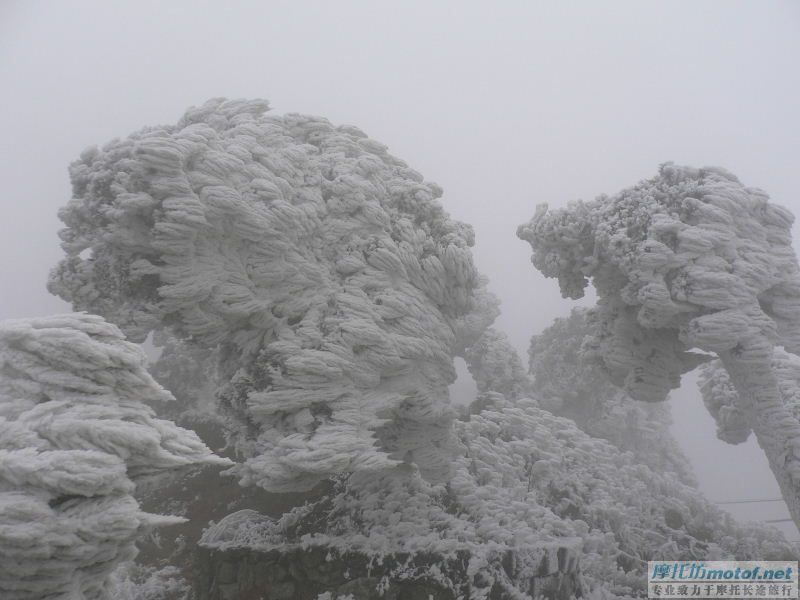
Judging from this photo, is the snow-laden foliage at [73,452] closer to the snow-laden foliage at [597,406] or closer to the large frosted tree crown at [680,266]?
the large frosted tree crown at [680,266]

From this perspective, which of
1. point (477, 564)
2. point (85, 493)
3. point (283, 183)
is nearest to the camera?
point (85, 493)

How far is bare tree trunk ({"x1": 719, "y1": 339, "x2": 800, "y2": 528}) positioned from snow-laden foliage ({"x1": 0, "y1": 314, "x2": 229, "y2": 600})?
18.3 ft

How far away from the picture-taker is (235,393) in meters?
5.03

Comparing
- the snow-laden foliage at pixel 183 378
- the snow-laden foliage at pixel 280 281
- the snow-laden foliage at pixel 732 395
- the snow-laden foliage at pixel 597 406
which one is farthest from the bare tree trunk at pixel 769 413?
the snow-laden foliage at pixel 183 378

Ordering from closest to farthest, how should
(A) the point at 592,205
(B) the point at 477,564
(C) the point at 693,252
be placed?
(B) the point at 477,564, (C) the point at 693,252, (A) the point at 592,205

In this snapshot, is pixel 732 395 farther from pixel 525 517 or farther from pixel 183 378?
pixel 183 378

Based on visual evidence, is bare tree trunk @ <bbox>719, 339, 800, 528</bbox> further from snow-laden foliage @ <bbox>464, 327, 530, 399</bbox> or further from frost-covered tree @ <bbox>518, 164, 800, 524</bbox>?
snow-laden foliage @ <bbox>464, 327, 530, 399</bbox>

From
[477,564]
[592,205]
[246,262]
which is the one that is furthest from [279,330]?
[592,205]

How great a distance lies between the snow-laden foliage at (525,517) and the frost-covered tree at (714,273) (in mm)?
1253

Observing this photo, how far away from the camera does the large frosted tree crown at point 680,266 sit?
17.8ft

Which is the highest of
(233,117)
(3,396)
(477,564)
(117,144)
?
(233,117)

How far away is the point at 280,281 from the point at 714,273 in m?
4.75

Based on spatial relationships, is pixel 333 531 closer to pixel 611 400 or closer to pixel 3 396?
pixel 3 396

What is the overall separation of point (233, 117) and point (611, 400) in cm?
832
